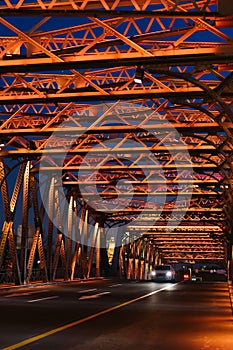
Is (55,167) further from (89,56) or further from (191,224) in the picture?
(191,224)

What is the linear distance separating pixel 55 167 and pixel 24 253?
7.32 m

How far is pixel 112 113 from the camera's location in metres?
32.0

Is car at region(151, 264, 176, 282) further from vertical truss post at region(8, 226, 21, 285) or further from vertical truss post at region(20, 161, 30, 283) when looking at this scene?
vertical truss post at region(8, 226, 21, 285)

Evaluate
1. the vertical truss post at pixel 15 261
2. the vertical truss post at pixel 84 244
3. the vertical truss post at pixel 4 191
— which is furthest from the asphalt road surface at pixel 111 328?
the vertical truss post at pixel 84 244

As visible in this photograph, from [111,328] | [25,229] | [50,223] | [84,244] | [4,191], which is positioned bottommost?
[111,328]

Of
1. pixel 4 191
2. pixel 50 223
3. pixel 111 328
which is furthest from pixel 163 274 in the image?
pixel 111 328

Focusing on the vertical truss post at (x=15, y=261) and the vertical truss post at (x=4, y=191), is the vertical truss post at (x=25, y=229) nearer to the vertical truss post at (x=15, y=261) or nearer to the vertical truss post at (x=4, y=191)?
the vertical truss post at (x=15, y=261)

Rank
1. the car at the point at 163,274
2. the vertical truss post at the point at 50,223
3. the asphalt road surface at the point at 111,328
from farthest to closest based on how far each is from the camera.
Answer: the car at the point at 163,274 < the vertical truss post at the point at 50,223 < the asphalt road surface at the point at 111,328

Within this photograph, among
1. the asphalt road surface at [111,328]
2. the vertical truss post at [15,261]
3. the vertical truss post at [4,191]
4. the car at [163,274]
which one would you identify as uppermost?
the vertical truss post at [4,191]

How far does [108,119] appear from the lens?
3309 cm

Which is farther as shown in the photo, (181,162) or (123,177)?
(123,177)

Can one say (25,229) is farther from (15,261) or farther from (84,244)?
(84,244)

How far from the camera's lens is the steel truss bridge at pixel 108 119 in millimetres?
19859

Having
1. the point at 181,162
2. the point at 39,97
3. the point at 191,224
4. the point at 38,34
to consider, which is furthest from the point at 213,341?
the point at 191,224
